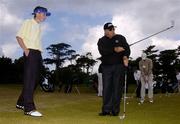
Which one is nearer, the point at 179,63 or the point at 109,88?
the point at 109,88

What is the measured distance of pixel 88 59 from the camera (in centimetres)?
8131

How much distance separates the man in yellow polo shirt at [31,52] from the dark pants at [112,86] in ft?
5.66

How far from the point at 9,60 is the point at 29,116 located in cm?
4191

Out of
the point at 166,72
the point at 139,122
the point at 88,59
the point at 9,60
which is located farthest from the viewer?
the point at 88,59

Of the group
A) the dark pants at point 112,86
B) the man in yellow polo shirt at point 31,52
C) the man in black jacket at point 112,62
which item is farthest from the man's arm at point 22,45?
the dark pants at point 112,86

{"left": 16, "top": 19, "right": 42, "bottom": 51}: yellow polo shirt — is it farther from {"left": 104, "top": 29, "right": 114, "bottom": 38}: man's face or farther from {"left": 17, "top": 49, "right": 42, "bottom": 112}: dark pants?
{"left": 104, "top": 29, "right": 114, "bottom": 38}: man's face

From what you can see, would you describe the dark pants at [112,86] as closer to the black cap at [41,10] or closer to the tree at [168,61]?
the black cap at [41,10]

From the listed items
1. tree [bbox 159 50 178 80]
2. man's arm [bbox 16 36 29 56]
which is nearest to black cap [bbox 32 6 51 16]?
man's arm [bbox 16 36 29 56]

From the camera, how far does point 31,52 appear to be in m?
9.34

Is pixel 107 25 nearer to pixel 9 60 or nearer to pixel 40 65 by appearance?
pixel 40 65

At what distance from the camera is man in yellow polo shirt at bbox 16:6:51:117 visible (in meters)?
9.29

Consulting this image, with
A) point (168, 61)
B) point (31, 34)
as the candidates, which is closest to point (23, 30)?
point (31, 34)

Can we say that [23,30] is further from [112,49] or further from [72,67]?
[72,67]

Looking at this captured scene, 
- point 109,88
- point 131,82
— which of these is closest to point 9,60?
point 131,82
